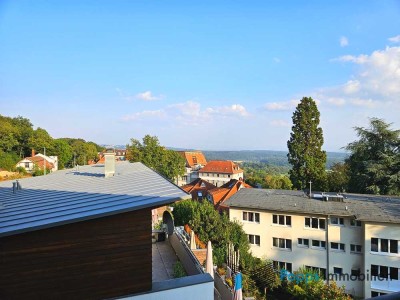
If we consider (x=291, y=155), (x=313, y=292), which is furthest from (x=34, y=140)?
(x=313, y=292)

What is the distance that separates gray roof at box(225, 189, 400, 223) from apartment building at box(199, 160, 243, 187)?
40582 mm

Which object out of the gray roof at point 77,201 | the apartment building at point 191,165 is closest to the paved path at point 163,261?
the gray roof at point 77,201

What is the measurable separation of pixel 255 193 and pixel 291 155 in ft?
28.9

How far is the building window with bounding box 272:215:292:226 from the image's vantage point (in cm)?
2011

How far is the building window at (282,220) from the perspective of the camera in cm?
2011

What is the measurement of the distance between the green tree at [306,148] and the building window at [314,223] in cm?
1013

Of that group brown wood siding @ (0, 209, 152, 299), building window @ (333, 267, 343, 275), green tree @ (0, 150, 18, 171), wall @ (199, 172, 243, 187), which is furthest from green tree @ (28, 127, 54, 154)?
brown wood siding @ (0, 209, 152, 299)

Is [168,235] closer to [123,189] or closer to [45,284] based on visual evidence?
[123,189]

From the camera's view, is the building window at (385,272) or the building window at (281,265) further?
the building window at (281,265)

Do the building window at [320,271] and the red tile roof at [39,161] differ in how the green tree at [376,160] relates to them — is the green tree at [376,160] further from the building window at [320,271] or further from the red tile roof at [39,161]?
the red tile roof at [39,161]

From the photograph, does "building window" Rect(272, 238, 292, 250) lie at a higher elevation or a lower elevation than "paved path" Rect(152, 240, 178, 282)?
lower

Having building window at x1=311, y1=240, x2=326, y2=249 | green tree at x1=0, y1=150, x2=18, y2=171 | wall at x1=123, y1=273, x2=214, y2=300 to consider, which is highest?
green tree at x1=0, y1=150, x2=18, y2=171

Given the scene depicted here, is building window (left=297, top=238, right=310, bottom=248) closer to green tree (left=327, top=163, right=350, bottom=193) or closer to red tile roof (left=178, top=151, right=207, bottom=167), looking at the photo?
green tree (left=327, top=163, right=350, bottom=193)

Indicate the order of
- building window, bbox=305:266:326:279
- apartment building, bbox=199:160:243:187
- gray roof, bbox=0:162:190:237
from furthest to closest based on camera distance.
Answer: apartment building, bbox=199:160:243:187, building window, bbox=305:266:326:279, gray roof, bbox=0:162:190:237
